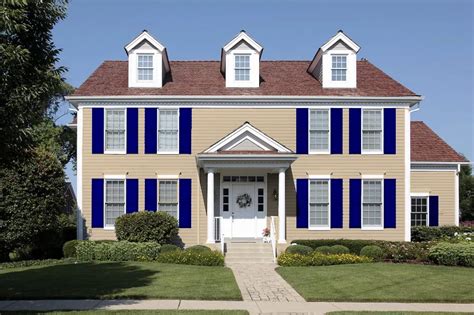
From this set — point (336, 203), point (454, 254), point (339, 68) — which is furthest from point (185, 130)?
point (454, 254)

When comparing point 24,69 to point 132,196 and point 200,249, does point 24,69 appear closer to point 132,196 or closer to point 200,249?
point 200,249

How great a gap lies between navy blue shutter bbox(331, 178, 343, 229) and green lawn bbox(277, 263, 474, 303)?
467 cm

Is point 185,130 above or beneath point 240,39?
beneath

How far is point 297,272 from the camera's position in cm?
1881

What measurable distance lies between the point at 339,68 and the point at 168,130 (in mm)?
8138

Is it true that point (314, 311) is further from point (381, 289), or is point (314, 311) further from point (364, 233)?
point (364, 233)

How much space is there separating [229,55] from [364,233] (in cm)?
978

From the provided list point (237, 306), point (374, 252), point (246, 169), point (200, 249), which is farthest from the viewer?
point (246, 169)

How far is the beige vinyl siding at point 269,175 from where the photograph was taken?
82.3 feet

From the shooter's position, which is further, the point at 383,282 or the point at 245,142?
the point at 245,142

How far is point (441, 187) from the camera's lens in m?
28.4

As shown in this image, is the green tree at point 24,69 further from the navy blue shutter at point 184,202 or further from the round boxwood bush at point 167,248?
the navy blue shutter at point 184,202

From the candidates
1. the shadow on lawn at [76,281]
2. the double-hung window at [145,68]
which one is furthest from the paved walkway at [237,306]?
the double-hung window at [145,68]

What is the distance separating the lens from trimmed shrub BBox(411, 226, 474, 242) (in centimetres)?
2697
